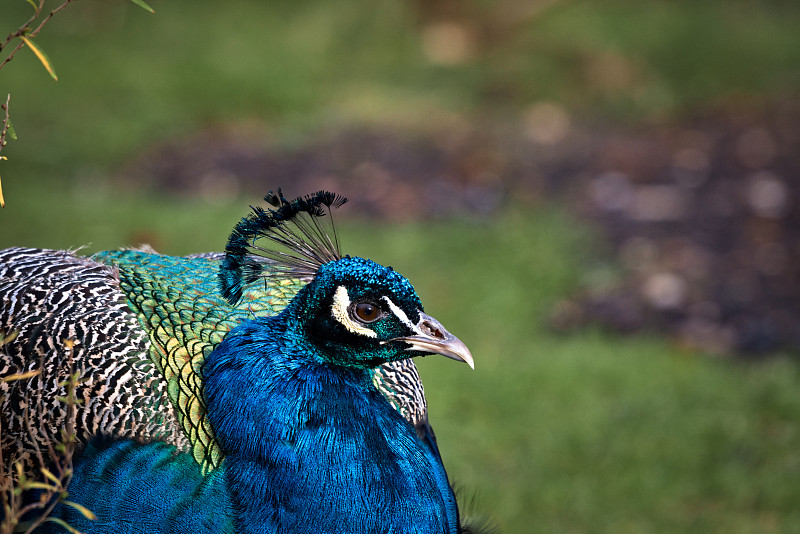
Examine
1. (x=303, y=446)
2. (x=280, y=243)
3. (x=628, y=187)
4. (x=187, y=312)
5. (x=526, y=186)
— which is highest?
(x=628, y=187)

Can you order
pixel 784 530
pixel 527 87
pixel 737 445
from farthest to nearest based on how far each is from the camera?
pixel 527 87
pixel 737 445
pixel 784 530

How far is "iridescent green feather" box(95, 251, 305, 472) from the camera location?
1.78 metres

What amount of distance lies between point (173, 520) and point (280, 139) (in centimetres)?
436

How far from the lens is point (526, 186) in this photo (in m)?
5.32

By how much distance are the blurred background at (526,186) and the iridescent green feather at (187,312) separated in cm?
111

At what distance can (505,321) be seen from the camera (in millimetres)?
4141

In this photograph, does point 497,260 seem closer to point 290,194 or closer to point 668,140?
point 290,194

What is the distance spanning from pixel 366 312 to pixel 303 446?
263 mm

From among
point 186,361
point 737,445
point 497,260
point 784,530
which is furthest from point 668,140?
point 186,361

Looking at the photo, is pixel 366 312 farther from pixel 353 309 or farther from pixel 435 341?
pixel 435 341

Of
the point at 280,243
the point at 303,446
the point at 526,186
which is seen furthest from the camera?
the point at 526,186

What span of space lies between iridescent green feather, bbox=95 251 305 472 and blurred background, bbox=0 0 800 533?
3.64 feet

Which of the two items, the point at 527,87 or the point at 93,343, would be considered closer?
the point at 93,343

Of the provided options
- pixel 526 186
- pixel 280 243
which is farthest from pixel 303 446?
pixel 526 186
